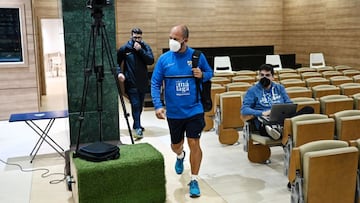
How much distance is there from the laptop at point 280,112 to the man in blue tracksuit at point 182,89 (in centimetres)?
100

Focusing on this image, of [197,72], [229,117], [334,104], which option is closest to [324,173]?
[197,72]

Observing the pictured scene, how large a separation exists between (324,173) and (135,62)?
4007 mm

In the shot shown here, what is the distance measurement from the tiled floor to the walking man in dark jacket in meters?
0.59

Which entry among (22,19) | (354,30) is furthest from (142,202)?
(354,30)

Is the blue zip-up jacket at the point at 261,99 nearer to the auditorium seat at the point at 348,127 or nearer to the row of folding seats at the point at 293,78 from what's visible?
the auditorium seat at the point at 348,127

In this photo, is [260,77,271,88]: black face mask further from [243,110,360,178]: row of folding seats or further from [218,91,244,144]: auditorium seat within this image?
[218,91,244,144]: auditorium seat

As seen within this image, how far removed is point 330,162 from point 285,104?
5.21 feet

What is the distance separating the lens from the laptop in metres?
4.55

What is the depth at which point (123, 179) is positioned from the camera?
3520 mm

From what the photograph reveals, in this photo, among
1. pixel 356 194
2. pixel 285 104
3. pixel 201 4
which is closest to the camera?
pixel 356 194

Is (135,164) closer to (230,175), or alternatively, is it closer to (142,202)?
(142,202)

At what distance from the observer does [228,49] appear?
42.2ft

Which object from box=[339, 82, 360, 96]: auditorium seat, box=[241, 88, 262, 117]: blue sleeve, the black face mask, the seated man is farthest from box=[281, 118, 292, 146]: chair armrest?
box=[339, 82, 360, 96]: auditorium seat

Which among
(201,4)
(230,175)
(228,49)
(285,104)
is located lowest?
(230,175)
